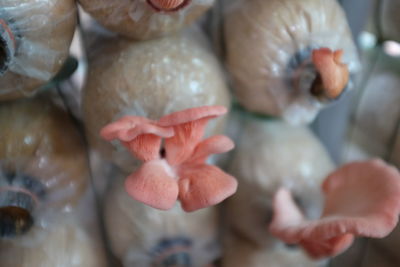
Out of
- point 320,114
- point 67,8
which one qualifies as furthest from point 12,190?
point 320,114

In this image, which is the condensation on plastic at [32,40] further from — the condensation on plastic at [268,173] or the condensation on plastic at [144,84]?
the condensation on plastic at [268,173]

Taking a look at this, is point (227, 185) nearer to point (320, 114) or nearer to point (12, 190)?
point (12, 190)

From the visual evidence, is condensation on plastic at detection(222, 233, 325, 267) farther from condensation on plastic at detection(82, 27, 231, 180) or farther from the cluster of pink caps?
condensation on plastic at detection(82, 27, 231, 180)

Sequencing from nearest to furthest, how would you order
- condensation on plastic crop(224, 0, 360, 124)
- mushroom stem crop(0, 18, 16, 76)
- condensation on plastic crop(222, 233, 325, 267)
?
mushroom stem crop(0, 18, 16, 76), condensation on plastic crop(224, 0, 360, 124), condensation on plastic crop(222, 233, 325, 267)

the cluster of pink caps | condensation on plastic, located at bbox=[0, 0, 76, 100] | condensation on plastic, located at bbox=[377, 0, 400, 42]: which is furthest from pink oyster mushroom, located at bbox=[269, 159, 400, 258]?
condensation on plastic, located at bbox=[0, 0, 76, 100]

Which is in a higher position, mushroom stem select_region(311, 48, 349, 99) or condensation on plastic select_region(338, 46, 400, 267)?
mushroom stem select_region(311, 48, 349, 99)

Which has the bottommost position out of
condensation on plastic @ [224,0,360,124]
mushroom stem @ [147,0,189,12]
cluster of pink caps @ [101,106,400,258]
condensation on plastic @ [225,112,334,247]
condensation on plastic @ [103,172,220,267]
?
condensation on plastic @ [103,172,220,267]
